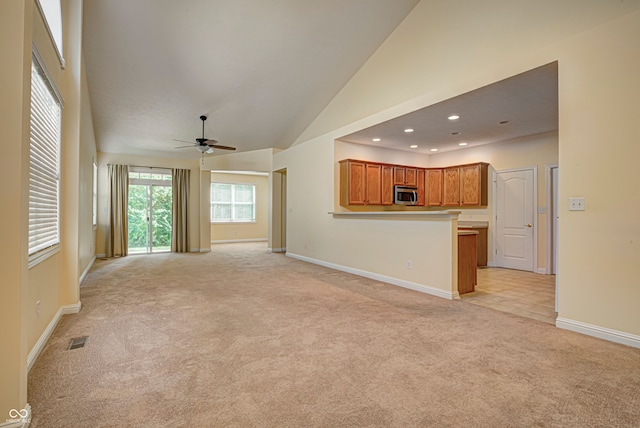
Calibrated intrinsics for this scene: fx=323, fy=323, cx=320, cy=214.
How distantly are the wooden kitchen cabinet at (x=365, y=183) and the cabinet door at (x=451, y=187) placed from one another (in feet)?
4.60

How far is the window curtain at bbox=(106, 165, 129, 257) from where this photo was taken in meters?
7.79

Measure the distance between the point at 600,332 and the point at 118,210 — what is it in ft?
29.3

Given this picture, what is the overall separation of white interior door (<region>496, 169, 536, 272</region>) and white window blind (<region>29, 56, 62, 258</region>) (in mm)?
7051


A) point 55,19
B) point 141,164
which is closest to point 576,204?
point 55,19

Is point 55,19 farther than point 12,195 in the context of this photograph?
Yes

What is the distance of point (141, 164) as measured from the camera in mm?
8289

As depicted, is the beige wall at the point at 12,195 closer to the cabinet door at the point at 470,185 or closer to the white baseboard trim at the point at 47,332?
the white baseboard trim at the point at 47,332

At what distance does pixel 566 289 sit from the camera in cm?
300

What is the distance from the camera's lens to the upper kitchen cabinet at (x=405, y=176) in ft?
22.8

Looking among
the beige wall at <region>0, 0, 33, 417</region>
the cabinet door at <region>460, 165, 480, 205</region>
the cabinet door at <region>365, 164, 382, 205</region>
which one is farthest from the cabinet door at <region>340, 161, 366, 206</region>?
the beige wall at <region>0, 0, 33, 417</region>

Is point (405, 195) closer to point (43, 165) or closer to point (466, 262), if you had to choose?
point (466, 262)

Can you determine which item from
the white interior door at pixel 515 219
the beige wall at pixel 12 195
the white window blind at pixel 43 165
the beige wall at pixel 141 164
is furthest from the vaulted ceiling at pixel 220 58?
the white interior door at pixel 515 219

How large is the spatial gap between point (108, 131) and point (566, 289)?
26.5 ft

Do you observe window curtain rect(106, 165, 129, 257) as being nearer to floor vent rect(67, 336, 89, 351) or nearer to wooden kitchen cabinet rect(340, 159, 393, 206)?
wooden kitchen cabinet rect(340, 159, 393, 206)
